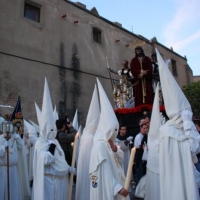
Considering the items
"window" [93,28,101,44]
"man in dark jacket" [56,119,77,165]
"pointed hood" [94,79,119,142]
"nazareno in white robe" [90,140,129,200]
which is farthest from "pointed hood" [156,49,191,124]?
"window" [93,28,101,44]

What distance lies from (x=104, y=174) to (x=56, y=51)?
495 inches

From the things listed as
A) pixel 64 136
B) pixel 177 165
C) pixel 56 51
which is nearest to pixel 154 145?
pixel 177 165

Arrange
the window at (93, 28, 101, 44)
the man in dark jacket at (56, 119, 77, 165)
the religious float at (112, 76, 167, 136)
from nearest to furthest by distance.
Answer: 1. the man in dark jacket at (56, 119, 77, 165)
2. the religious float at (112, 76, 167, 136)
3. the window at (93, 28, 101, 44)

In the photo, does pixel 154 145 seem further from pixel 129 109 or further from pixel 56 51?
pixel 56 51

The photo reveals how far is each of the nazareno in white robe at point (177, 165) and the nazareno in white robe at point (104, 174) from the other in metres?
0.67

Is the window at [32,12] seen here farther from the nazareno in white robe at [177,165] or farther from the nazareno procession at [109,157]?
the nazareno in white robe at [177,165]

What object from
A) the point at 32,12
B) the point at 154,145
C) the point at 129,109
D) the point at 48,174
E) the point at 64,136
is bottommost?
the point at 48,174

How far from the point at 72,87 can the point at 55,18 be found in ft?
14.8

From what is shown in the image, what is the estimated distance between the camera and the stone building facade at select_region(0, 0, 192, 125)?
12.9m

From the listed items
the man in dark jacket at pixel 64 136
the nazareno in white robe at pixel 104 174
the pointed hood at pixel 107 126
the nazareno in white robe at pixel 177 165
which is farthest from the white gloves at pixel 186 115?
the man in dark jacket at pixel 64 136

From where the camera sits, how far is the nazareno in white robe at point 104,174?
134 inches

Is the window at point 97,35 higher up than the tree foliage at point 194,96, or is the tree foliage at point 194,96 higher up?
the window at point 97,35

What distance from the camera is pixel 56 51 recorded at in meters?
15.0

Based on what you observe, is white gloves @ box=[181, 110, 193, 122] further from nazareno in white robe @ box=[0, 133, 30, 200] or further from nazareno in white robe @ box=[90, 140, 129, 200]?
nazareno in white robe @ box=[0, 133, 30, 200]
